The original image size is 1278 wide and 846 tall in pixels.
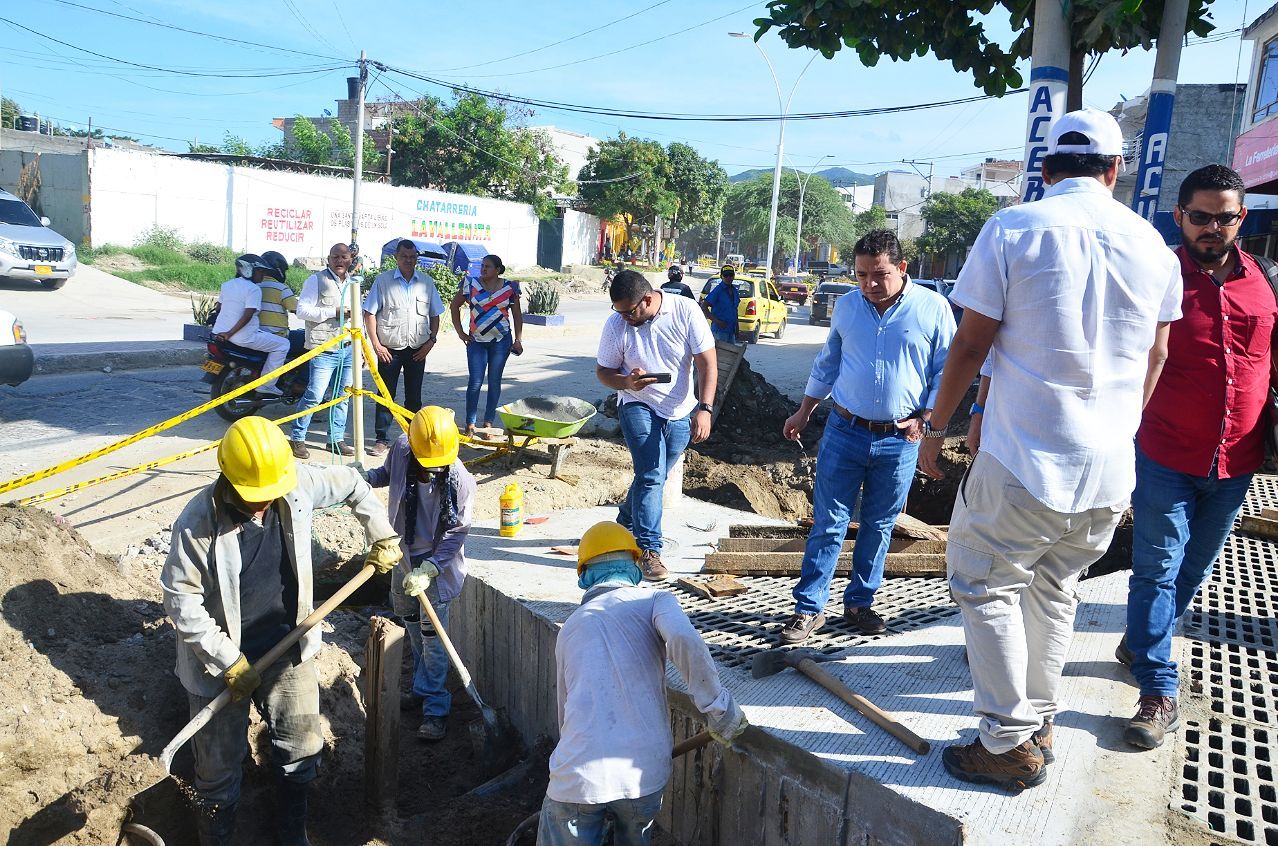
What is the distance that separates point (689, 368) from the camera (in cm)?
486

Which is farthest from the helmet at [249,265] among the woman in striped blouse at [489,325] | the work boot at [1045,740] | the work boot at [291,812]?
the work boot at [1045,740]

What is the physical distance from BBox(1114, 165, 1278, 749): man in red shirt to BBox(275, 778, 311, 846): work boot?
10.4ft

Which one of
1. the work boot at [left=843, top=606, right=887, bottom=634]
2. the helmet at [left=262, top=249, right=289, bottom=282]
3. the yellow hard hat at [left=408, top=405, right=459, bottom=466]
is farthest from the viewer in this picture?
the helmet at [left=262, top=249, right=289, bottom=282]

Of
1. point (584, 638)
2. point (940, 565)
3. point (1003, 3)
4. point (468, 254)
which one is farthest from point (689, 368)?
point (468, 254)

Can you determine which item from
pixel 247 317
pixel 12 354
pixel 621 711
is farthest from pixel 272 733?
pixel 12 354

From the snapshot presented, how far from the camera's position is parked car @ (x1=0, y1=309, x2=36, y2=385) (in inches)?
317

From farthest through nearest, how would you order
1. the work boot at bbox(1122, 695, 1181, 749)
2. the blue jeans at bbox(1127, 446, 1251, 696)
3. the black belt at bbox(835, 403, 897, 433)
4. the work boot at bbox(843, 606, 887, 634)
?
1. the work boot at bbox(843, 606, 887, 634)
2. the black belt at bbox(835, 403, 897, 433)
3. the blue jeans at bbox(1127, 446, 1251, 696)
4. the work boot at bbox(1122, 695, 1181, 749)

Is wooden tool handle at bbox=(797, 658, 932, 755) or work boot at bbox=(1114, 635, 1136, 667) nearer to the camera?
wooden tool handle at bbox=(797, 658, 932, 755)

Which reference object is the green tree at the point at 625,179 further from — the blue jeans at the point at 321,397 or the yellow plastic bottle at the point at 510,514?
the yellow plastic bottle at the point at 510,514

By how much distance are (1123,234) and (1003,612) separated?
1104mm

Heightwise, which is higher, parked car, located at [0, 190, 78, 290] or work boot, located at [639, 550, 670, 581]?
parked car, located at [0, 190, 78, 290]

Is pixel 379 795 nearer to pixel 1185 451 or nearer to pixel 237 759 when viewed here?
pixel 237 759

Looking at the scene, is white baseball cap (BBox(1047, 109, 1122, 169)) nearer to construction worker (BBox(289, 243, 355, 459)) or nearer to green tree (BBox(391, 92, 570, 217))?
construction worker (BBox(289, 243, 355, 459))

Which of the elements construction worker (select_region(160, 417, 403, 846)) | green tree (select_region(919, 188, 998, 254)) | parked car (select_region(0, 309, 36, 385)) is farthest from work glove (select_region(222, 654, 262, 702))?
green tree (select_region(919, 188, 998, 254))
